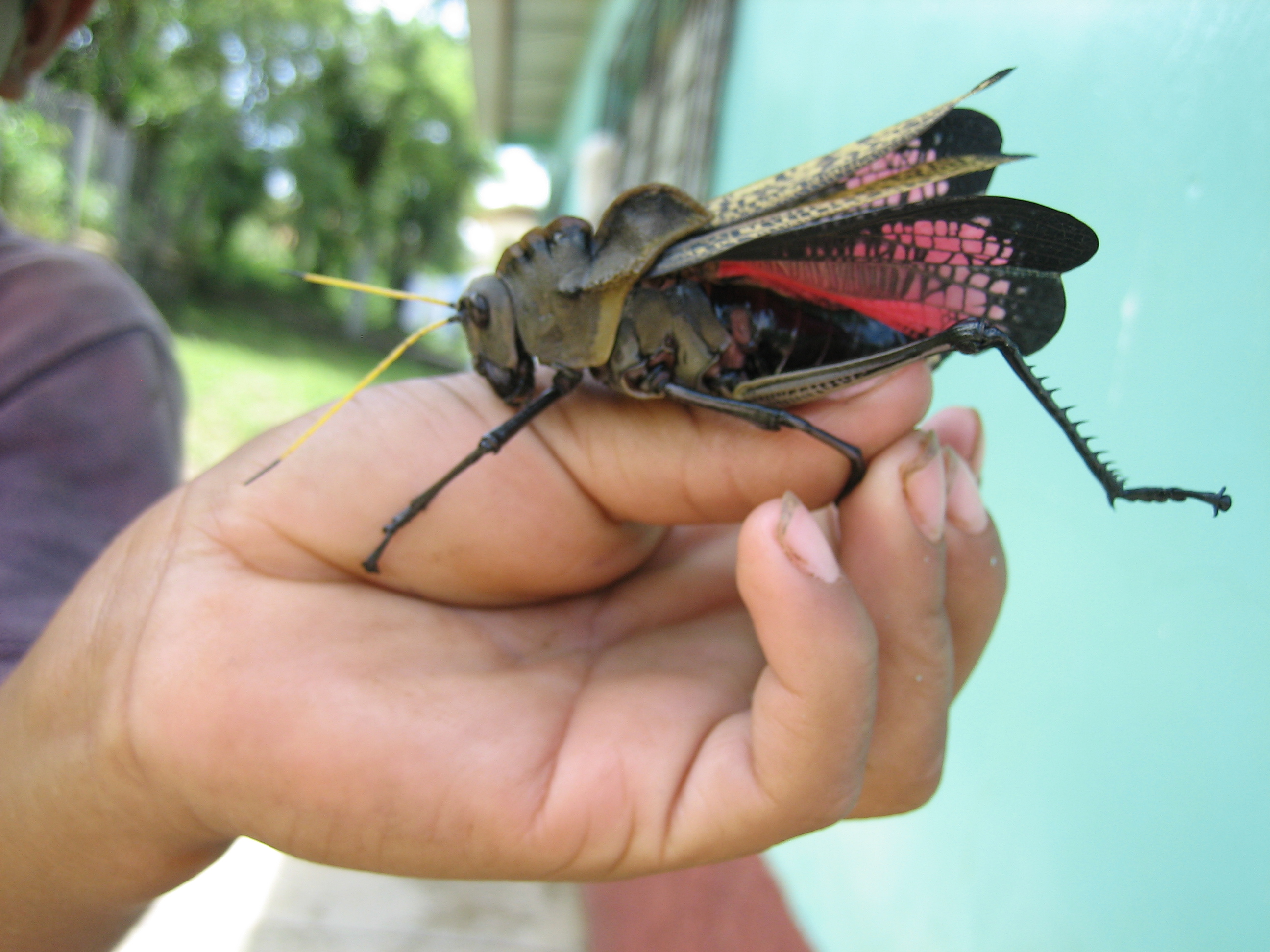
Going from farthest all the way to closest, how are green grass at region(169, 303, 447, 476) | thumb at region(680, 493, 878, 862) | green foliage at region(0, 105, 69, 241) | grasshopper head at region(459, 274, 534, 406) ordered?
green grass at region(169, 303, 447, 476) < green foliage at region(0, 105, 69, 241) < grasshopper head at region(459, 274, 534, 406) < thumb at region(680, 493, 878, 862)

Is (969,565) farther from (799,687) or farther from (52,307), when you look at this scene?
(52,307)

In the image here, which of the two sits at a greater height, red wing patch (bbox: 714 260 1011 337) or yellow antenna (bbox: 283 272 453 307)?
red wing patch (bbox: 714 260 1011 337)

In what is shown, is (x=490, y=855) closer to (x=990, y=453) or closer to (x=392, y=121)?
(x=990, y=453)

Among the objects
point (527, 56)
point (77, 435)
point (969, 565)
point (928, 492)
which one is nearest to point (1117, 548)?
point (969, 565)

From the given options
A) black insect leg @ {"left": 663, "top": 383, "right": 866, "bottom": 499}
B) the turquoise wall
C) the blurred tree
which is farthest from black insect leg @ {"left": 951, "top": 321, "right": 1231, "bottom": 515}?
the blurred tree

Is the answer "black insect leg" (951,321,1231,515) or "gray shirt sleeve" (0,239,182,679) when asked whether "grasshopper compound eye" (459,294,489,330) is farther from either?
"gray shirt sleeve" (0,239,182,679)

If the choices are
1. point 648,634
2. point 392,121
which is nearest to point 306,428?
point 648,634
